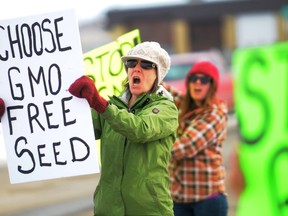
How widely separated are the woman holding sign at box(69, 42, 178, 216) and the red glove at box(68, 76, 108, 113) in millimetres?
153

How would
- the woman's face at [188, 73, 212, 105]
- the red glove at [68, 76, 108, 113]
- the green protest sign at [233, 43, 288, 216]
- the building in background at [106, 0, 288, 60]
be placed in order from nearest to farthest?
the red glove at [68, 76, 108, 113]
the woman's face at [188, 73, 212, 105]
the green protest sign at [233, 43, 288, 216]
the building in background at [106, 0, 288, 60]

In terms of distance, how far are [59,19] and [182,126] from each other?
1745mm

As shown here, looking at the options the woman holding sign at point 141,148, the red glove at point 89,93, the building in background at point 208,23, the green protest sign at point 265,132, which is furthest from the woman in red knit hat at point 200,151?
the building in background at point 208,23

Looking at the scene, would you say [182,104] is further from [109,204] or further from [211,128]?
[109,204]

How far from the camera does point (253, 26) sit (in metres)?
42.4

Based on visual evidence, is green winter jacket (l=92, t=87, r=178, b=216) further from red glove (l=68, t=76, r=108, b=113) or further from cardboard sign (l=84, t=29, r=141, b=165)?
cardboard sign (l=84, t=29, r=141, b=165)

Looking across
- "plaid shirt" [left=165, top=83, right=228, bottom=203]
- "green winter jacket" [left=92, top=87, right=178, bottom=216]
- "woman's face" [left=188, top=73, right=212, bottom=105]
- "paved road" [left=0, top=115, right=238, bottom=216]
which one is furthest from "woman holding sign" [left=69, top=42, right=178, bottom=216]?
"paved road" [left=0, top=115, right=238, bottom=216]

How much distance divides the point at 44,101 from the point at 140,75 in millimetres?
436

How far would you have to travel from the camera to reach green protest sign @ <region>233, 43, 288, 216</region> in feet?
18.6

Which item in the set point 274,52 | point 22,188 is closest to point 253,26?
point 22,188

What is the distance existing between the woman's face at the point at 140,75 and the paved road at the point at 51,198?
4.60 meters

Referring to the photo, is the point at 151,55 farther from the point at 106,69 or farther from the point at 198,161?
the point at 198,161

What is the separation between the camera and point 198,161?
5.20 m

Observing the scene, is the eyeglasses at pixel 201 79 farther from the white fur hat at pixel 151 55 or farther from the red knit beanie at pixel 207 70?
the white fur hat at pixel 151 55
